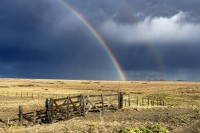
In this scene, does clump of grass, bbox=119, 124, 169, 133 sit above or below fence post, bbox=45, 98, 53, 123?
below

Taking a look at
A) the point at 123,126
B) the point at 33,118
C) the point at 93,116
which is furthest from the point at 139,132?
the point at 33,118

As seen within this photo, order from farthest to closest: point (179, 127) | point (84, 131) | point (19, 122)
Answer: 1. point (19, 122)
2. point (179, 127)
3. point (84, 131)

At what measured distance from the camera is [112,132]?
23.4 meters

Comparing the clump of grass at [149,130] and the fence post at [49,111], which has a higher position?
the fence post at [49,111]

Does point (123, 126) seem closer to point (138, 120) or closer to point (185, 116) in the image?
point (138, 120)

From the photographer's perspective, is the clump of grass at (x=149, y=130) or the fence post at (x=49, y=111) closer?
A: the clump of grass at (x=149, y=130)

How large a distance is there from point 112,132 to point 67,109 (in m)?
6.85

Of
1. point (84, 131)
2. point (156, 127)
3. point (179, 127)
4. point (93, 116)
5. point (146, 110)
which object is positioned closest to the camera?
point (84, 131)

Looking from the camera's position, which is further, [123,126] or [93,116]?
[93,116]

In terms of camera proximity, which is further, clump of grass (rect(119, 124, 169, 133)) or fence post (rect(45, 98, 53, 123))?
fence post (rect(45, 98, 53, 123))

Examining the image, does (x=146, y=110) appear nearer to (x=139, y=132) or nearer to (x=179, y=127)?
(x=179, y=127)

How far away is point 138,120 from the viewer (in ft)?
91.1

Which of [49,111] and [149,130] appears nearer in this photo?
[149,130]

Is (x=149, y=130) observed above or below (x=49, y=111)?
below
